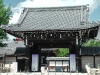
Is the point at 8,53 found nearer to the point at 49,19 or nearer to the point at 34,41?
the point at 34,41

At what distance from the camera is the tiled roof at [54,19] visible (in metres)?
26.2

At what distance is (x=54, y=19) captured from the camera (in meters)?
28.7

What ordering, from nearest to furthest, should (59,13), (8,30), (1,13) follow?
(8,30), (1,13), (59,13)

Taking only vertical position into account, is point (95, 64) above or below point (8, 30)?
below

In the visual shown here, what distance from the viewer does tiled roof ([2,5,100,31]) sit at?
26.2 m

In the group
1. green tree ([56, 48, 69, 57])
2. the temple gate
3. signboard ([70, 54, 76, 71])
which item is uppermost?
the temple gate

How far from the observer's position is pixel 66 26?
1039 inches

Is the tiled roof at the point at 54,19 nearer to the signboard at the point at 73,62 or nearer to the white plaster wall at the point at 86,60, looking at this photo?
the signboard at the point at 73,62

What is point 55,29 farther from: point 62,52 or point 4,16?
point 62,52

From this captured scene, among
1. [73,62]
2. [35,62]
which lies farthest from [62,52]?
[73,62]

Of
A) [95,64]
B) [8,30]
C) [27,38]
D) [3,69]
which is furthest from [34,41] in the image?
[95,64]

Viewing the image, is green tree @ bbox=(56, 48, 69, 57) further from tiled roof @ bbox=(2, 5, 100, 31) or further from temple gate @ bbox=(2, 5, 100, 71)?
temple gate @ bbox=(2, 5, 100, 71)

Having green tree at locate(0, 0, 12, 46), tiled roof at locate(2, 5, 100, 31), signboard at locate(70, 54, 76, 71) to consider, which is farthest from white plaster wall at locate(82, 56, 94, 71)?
green tree at locate(0, 0, 12, 46)

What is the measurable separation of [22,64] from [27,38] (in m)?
4.22
